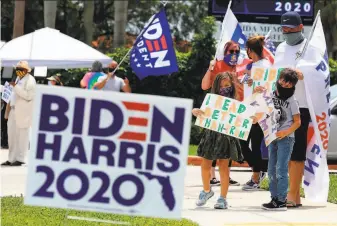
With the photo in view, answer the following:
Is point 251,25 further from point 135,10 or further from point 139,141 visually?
point 135,10

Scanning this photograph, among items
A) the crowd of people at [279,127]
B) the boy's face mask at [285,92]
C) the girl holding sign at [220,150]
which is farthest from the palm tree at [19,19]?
the boy's face mask at [285,92]

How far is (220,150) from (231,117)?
0.39 meters

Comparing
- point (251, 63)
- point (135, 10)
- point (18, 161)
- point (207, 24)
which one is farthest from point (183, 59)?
point (135, 10)

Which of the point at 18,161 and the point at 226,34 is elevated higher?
the point at 226,34

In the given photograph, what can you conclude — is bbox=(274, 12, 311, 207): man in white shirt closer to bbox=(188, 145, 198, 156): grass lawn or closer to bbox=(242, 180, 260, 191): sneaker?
bbox=(242, 180, 260, 191): sneaker

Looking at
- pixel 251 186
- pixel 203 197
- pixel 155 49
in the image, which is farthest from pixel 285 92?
pixel 155 49

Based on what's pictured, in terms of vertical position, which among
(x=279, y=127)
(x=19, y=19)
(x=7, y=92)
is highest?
(x=19, y=19)

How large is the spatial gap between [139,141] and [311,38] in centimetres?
472

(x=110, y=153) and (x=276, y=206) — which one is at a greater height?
(x=110, y=153)

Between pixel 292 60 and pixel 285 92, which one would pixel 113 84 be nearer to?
pixel 292 60

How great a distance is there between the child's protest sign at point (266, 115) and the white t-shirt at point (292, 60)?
491 mm

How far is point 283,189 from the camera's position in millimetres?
9539

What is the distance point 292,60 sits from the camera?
10203mm

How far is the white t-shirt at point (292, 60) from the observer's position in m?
9.98
